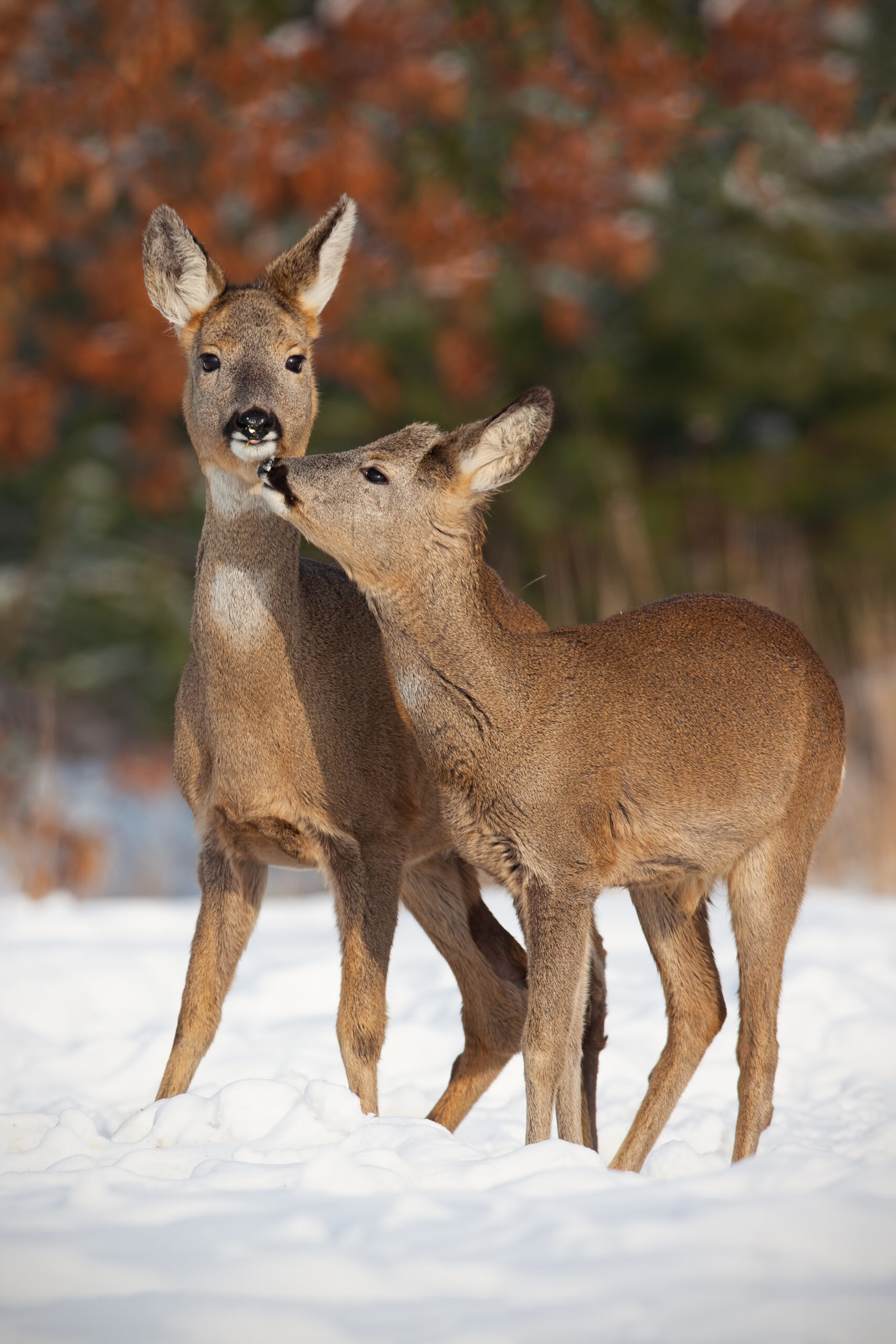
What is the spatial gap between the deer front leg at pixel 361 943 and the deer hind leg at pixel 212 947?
0.41 metres

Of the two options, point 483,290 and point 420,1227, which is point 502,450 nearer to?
point 420,1227

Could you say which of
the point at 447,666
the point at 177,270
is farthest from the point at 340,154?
the point at 447,666

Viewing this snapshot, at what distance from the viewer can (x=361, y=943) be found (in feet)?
16.4

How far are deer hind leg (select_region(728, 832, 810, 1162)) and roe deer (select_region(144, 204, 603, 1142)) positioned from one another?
62cm

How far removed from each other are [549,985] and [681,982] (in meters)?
0.99

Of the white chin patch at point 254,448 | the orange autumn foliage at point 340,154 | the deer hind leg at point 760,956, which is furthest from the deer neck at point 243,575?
the orange autumn foliage at point 340,154

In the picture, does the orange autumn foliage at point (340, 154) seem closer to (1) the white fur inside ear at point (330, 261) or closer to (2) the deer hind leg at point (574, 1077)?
(1) the white fur inside ear at point (330, 261)

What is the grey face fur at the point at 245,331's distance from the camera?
5098mm

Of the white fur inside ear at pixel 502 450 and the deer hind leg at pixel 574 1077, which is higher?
the white fur inside ear at pixel 502 450

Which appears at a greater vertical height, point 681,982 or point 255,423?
point 255,423

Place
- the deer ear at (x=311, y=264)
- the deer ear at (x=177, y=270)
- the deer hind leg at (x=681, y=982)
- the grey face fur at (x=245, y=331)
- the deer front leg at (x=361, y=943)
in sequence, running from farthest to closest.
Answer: the deer ear at (x=311, y=264) < the deer ear at (x=177, y=270) < the deer hind leg at (x=681, y=982) < the grey face fur at (x=245, y=331) < the deer front leg at (x=361, y=943)

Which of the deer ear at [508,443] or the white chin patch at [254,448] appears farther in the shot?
the white chin patch at [254,448]

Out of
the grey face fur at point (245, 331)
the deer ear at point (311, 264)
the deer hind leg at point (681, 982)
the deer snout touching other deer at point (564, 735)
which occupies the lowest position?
the deer hind leg at point (681, 982)

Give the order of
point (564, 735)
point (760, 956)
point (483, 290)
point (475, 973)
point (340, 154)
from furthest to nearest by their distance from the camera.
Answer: point (483, 290) < point (340, 154) < point (475, 973) < point (760, 956) < point (564, 735)
